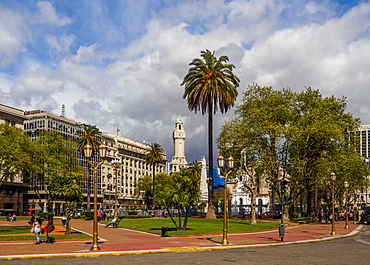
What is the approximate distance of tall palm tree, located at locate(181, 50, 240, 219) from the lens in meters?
55.0

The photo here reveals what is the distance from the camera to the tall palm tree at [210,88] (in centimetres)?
5500

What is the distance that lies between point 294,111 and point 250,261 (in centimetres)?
4241

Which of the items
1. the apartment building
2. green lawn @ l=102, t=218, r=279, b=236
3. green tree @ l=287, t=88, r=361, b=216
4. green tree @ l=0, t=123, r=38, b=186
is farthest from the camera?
the apartment building

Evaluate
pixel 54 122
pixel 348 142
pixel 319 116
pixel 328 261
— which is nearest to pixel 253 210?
pixel 319 116

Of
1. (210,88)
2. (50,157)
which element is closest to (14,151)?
(50,157)

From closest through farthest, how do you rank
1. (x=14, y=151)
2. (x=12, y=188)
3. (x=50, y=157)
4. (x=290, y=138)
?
(x=290, y=138) < (x=14, y=151) < (x=50, y=157) < (x=12, y=188)

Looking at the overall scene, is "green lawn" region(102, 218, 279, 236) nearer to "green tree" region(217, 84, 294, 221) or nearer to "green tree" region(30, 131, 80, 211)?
"green tree" region(217, 84, 294, 221)

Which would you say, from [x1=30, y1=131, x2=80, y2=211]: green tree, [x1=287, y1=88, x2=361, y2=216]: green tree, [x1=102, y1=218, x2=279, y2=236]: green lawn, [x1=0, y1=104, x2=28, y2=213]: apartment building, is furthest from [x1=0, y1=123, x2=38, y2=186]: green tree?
[x1=287, y1=88, x2=361, y2=216]: green tree

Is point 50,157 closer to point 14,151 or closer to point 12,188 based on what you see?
point 14,151

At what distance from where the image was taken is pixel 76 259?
19.2 meters

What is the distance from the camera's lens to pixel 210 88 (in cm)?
5484

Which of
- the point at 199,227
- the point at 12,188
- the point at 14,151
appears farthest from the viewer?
the point at 12,188

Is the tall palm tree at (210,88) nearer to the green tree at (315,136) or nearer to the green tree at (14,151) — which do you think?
the green tree at (315,136)

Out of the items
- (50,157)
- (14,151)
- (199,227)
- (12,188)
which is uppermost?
(14,151)
